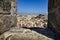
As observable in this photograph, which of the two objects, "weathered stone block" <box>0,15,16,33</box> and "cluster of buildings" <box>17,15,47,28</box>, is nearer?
"weathered stone block" <box>0,15,16,33</box>

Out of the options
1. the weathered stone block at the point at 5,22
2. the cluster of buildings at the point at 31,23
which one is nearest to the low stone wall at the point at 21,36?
the weathered stone block at the point at 5,22

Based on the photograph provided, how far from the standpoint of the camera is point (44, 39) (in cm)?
190

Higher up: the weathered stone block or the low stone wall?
the weathered stone block

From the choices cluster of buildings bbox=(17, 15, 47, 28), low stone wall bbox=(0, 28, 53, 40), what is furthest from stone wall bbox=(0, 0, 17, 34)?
cluster of buildings bbox=(17, 15, 47, 28)

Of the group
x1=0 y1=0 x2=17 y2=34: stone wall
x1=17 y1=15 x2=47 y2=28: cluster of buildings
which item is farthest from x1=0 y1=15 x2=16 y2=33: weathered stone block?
x1=17 y1=15 x2=47 y2=28: cluster of buildings

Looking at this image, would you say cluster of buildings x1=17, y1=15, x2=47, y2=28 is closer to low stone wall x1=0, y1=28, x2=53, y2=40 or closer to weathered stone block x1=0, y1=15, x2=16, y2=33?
weathered stone block x1=0, y1=15, x2=16, y2=33

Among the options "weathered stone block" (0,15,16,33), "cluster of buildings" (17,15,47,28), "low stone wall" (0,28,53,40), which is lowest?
"cluster of buildings" (17,15,47,28)

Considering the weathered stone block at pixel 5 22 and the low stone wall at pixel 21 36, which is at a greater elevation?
the weathered stone block at pixel 5 22

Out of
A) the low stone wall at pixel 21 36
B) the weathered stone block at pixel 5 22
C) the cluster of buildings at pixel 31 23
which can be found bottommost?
the cluster of buildings at pixel 31 23

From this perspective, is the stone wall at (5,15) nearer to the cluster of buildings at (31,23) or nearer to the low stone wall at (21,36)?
the low stone wall at (21,36)

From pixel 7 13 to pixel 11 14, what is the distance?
12cm

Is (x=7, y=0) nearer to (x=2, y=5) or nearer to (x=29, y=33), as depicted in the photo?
(x=2, y=5)

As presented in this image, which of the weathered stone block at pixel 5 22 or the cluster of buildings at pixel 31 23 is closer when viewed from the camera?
the weathered stone block at pixel 5 22

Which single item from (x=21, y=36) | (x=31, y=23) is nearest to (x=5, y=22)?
(x=21, y=36)
